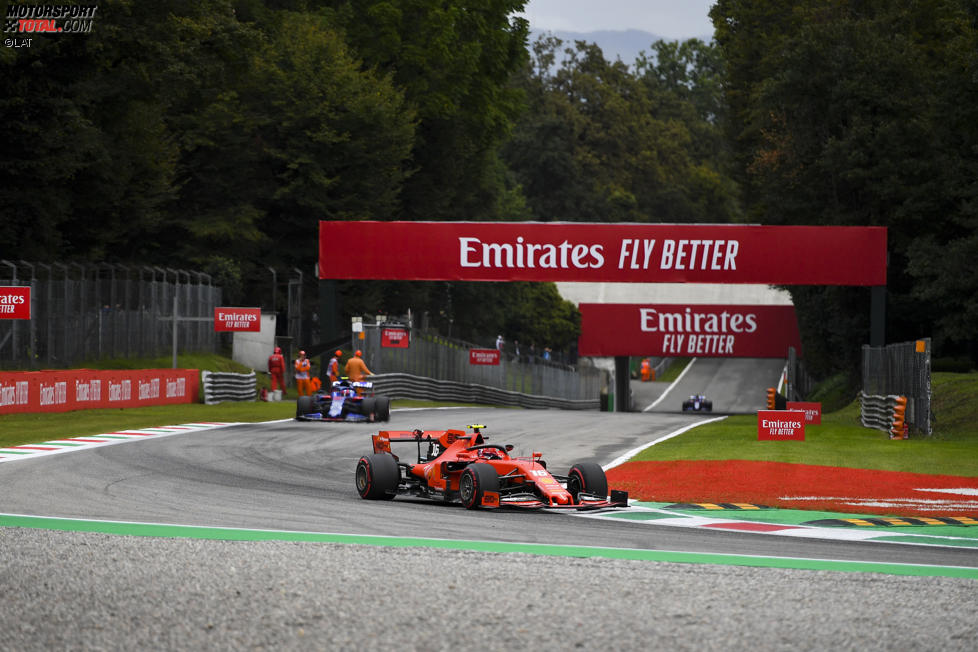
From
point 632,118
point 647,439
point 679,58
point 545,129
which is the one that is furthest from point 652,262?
point 679,58

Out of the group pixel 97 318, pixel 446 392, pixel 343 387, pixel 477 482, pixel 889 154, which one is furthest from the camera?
pixel 446 392

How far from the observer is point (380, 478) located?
15055 millimetres

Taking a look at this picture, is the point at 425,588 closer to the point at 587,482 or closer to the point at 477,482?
the point at 477,482

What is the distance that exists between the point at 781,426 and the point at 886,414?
6.41 metres

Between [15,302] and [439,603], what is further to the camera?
[15,302]

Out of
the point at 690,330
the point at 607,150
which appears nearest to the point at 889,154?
the point at 690,330

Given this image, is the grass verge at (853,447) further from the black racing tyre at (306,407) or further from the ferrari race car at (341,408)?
the black racing tyre at (306,407)

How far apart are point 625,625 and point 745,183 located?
56.0 meters

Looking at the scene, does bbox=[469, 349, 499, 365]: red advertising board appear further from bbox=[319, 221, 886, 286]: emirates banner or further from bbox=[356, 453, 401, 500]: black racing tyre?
bbox=[356, 453, 401, 500]: black racing tyre

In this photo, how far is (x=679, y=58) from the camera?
608ft

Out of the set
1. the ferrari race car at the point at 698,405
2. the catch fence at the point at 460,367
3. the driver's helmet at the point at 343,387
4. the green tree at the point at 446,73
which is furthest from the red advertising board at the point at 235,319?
the ferrari race car at the point at 698,405

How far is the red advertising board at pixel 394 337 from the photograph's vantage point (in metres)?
43.4

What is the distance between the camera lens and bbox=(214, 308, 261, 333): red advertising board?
39844mm

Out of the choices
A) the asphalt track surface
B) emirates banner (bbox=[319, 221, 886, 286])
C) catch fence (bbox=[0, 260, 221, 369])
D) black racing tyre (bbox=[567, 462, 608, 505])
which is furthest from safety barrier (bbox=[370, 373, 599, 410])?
the asphalt track surface
